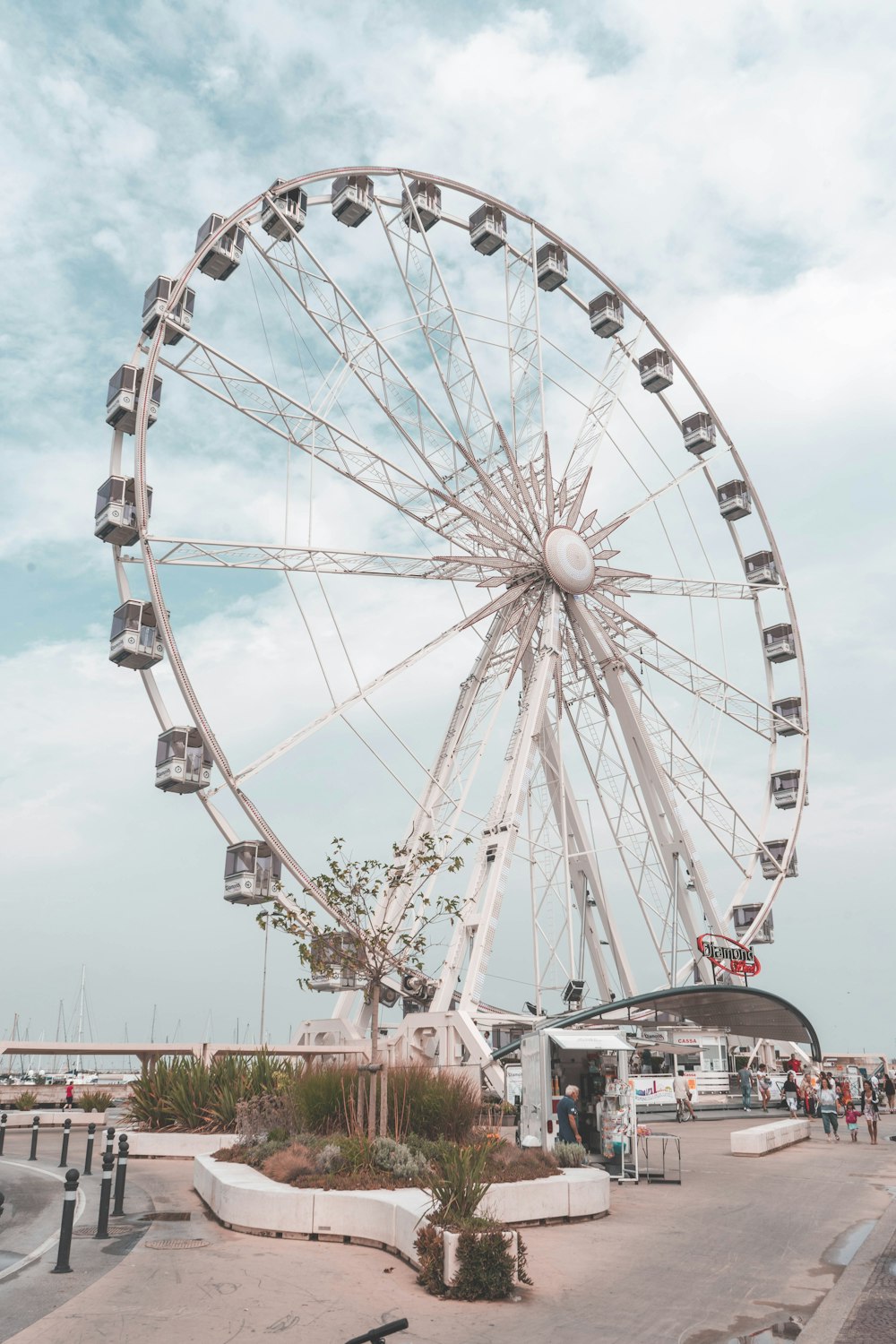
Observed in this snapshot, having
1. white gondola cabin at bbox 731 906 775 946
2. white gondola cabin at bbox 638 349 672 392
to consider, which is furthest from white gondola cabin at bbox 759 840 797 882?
white gondola cabin at bbox 638 349 672 392

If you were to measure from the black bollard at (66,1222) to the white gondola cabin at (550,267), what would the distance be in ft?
100

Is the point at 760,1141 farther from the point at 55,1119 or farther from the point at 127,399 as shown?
the point at 127,399

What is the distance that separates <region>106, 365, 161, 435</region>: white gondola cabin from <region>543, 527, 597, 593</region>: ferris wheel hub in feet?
35.8

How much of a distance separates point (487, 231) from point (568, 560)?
10572 millimetres

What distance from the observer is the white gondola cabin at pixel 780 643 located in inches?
1506

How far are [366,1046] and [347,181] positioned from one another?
74.0ft

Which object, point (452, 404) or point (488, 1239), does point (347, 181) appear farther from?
point (488, 1239)

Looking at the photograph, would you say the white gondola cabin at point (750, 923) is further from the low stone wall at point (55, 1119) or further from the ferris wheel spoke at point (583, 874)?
the low stone wall at point (55, 1119)

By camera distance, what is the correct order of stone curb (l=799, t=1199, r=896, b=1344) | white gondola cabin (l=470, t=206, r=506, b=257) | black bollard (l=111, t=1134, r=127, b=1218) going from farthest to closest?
white gondola cabin (l=470, t=206, r=506, b=257), black bollard (l=111, t=1134, r=127, b=1218), stone curb (l=799, t=1199, r=896, b=1344)

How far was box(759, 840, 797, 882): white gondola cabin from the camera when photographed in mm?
36594

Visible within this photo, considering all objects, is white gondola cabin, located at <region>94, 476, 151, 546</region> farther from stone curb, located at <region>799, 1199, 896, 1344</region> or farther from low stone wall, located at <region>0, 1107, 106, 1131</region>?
stone curb, located at <region>799, 1199, 896, 1344</region>

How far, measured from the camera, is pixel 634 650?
Answer: 1292 inches

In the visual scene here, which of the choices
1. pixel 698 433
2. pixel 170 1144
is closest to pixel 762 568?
pixel 698 433

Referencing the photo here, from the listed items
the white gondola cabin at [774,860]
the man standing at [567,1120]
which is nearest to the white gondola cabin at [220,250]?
the man standing at [567,1120]
